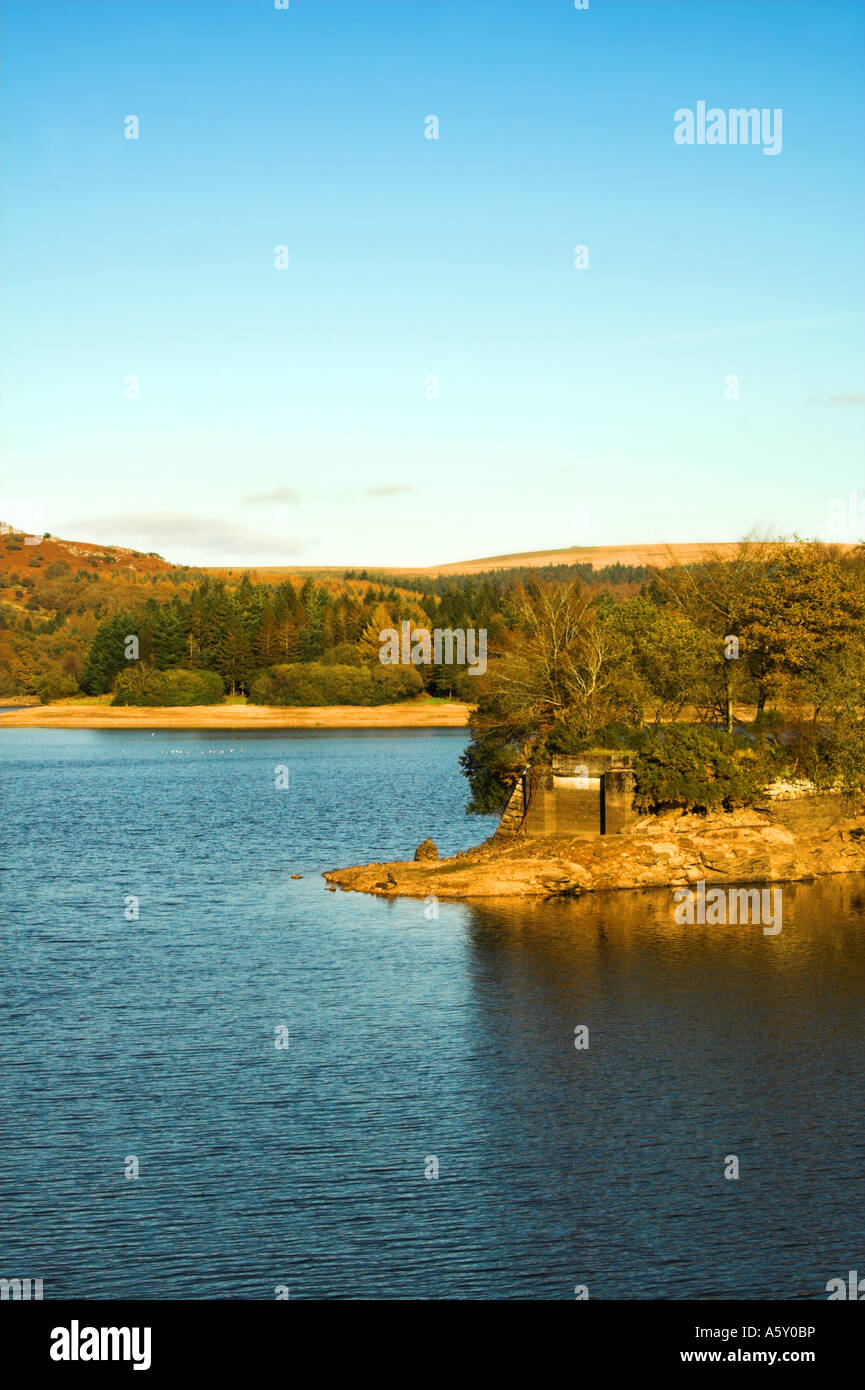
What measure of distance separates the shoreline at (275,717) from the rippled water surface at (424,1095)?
126300 millimetres

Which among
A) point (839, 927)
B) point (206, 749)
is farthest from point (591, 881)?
point (206, 749)

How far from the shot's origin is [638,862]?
54125mm

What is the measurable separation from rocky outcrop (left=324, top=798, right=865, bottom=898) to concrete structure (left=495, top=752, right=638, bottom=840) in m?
0.62

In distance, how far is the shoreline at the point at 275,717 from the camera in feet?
600

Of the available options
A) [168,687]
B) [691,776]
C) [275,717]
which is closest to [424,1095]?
[691,776]

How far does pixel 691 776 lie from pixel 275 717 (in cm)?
13471

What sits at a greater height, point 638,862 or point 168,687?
point 168,687

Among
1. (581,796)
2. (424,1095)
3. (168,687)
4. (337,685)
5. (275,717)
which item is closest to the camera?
(424,1095)

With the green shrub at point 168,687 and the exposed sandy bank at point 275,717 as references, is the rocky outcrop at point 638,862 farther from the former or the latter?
the green shrub at point 168,687

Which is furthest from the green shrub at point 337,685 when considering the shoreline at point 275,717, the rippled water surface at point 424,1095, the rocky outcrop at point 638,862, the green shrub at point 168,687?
the rippled water surface at point 424,1095

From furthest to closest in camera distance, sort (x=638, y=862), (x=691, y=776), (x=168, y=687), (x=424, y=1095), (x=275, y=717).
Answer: (x=168, y=687) → (x=275, y=717) → (x=691, y=776) → (x=638, y=862) → (x=424, y=1095)

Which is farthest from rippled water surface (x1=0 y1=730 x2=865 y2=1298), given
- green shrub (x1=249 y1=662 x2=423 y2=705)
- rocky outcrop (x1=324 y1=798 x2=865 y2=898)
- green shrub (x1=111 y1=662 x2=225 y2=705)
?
green shrub (x1=111 y1=662 x2=225 y2=705)

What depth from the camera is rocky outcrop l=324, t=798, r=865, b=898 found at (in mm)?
52812

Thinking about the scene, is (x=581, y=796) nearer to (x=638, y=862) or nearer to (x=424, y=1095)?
(x=638, y=862)
